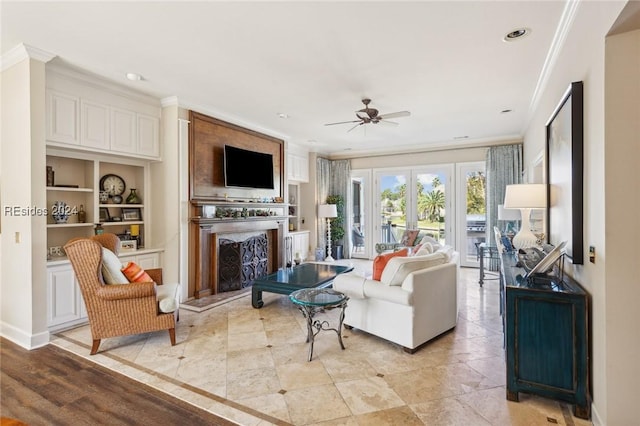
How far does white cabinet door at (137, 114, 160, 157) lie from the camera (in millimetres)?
4488

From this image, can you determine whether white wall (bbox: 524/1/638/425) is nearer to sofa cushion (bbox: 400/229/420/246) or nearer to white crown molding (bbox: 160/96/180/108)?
sofa cushion (bbox: 400/229/420/246)

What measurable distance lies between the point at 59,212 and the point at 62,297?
3.31 ft

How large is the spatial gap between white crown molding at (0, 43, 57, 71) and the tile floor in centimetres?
288

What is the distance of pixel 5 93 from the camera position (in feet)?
11.5

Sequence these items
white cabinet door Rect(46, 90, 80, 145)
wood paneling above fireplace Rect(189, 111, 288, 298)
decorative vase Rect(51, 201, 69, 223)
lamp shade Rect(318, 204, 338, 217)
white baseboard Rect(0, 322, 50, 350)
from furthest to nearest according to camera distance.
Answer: lamp shade Rect(318, 204, 338, 217) < wood paneling above fireplace Rect(189, 111, 288, 298) < decorative vase Rect(51, 201, 69, 223) < white cabinet door Rect(46, 90, 80, 145) < white baseboard Rect(0, 322, 50, 350)

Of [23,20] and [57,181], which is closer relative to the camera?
[23,20]

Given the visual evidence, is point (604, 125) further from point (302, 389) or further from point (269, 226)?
point (269, 226)

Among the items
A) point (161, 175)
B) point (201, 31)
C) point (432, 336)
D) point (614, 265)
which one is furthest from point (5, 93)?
point (614, 265)

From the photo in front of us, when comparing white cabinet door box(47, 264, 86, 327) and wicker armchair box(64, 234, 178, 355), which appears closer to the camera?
wicker armchair box(64, 234, 178, 355)

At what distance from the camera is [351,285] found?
3391mm

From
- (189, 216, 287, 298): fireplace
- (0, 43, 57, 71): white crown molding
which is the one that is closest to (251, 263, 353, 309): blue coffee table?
(189, 216, 287, 298): fireplace

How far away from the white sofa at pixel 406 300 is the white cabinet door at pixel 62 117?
343cm

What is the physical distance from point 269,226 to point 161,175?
85.3 inches

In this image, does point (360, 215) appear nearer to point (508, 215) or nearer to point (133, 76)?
point (508, 215)
